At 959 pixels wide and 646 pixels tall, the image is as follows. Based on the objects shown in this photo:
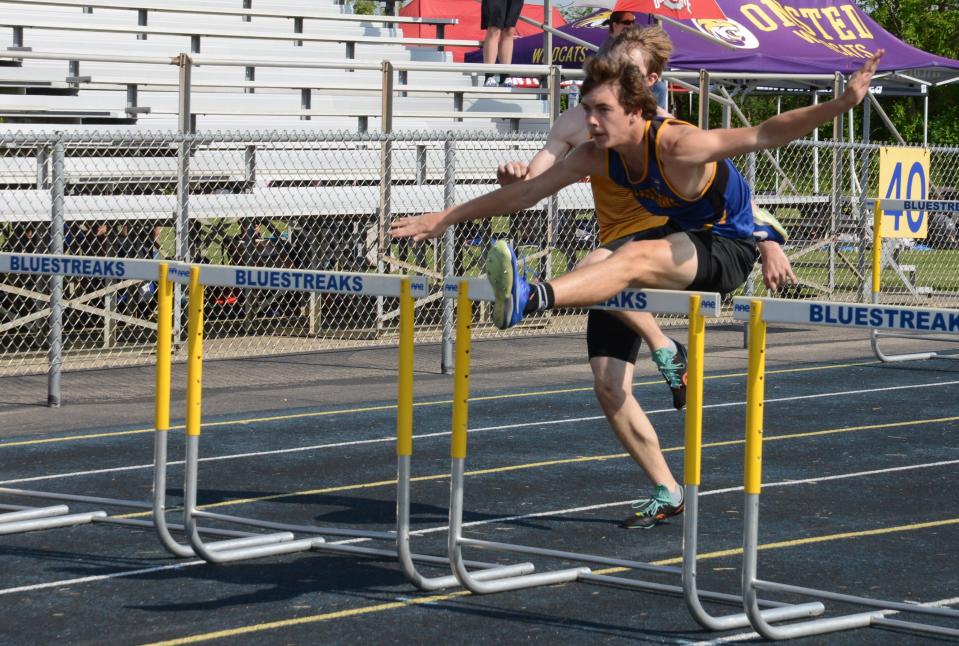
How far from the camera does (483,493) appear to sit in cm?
830

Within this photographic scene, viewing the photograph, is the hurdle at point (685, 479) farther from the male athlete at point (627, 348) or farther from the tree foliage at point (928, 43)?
the tree foliage at point (928, 43)

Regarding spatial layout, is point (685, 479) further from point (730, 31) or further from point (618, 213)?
point (730, 31)

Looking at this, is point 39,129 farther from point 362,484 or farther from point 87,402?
point 362,484

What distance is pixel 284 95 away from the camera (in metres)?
18.2

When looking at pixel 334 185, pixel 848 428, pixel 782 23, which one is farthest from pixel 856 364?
pixel 782 23

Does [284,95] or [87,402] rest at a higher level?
[284,95]

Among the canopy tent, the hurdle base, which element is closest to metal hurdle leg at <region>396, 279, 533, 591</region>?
the hurdle base

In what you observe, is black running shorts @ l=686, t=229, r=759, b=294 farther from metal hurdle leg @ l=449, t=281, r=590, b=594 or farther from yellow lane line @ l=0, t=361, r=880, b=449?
yellow lane line @ l=0, t=361, r=880, b=449

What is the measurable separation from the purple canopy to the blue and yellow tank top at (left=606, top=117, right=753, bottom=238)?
14249 mm

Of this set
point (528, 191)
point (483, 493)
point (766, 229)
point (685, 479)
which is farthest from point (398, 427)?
point (483, 493)

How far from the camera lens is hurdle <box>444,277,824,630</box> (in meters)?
5.50

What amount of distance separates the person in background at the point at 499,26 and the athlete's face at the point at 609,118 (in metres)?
12.6

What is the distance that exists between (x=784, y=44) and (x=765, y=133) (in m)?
17.3

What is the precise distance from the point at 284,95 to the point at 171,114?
4.71 ft
